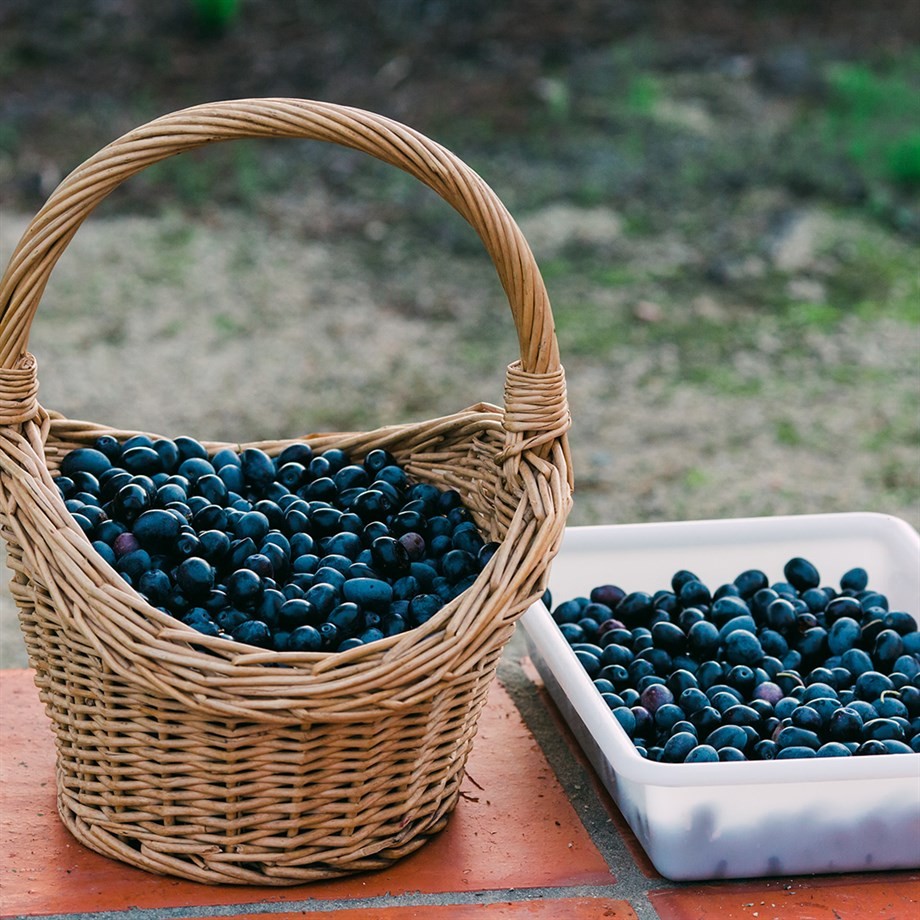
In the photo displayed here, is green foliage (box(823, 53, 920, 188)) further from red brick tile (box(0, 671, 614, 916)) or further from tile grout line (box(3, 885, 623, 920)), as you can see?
tile grout line (box(3, 885, 623, 920))

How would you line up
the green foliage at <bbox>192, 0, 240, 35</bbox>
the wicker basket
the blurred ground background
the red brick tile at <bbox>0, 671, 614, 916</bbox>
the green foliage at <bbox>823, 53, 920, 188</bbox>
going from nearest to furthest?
the wicker basket
the red brick tile at <bbox>0, 671, 614, 916</bbox>
the blurred ground background
the green foliage at <bbox>823, 53, 920, 188</bbox>
the green foliage at <bbox>192, 0, 240, 35</bbox>

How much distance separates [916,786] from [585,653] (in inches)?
14.2

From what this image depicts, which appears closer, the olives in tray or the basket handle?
the basket handle

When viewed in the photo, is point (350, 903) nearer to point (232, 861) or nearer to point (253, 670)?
Answer: point (232, 861)

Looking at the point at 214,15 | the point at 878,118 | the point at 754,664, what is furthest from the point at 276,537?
the point at 214,15

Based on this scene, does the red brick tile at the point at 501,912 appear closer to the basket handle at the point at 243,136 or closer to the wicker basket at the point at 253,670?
the wicker basket at the point at 253,670

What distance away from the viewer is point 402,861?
3.64ft

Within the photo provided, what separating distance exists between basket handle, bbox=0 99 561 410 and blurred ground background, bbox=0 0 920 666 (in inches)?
45.4

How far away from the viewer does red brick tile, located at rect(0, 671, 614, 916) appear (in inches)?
41.5

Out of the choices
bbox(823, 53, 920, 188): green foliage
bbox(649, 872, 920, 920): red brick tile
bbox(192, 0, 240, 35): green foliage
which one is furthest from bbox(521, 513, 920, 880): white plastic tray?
bbox(192, 0, 240, 35): green foliage

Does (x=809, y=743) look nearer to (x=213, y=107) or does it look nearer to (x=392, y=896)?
(x=392, y=896)

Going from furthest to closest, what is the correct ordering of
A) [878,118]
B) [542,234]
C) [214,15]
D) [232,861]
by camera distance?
[214,15] < [878,118] < [542,234] < [232,861]

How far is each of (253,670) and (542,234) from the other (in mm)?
2896

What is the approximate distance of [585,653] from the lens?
130 centimetres
